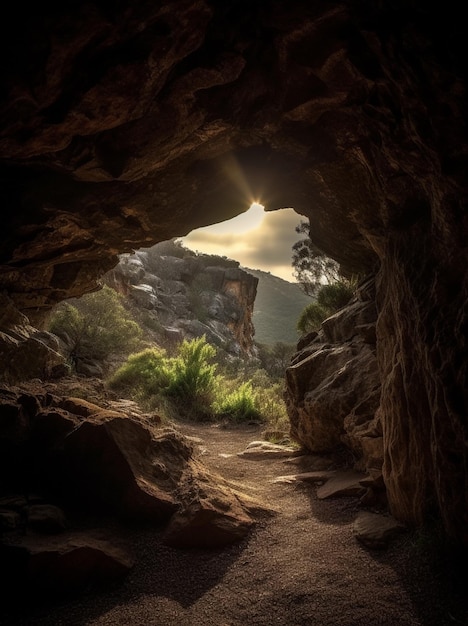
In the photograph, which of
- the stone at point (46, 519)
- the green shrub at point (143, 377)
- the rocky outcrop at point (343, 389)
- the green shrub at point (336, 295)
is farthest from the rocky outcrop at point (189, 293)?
the stone at point (46, 519)

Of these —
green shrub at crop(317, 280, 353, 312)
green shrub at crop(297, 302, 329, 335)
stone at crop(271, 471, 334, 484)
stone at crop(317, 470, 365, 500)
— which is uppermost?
green shrub at crop(317, 280, 353, 312)

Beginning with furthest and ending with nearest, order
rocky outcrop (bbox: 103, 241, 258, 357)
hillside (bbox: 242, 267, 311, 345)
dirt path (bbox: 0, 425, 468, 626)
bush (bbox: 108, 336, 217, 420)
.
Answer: hillside (bbox: 242, 267, 311, 345), rocky outcrop (bbox: 103, 241, 258, 357), bush (bbox: 108, 336, 217, 420), dirt path (bbox: 0, 425, 468, 626)

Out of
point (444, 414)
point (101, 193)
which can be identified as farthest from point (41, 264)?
point (444, 414)

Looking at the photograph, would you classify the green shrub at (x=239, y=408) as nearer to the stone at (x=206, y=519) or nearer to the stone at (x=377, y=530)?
the stone at (x=206, y=519)

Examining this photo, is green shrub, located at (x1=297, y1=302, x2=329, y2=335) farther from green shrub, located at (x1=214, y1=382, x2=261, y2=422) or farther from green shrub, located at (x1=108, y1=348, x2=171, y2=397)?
green shrub, located at (x1=108, y1=348, x2=171, y2=397)

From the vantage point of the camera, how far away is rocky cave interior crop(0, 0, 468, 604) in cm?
259

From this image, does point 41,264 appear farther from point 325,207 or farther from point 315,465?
point 315,465

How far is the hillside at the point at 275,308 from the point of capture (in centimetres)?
6502

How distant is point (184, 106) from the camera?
3.83 m

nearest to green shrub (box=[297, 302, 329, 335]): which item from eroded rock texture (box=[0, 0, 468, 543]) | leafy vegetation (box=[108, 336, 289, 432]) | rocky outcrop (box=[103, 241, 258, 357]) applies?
leafy vegetation (box=[108, 336, 289, 432])

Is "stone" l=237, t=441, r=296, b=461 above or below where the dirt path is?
below

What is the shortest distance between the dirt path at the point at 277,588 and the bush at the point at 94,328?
11260 millimetres

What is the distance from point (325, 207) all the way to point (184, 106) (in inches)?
134

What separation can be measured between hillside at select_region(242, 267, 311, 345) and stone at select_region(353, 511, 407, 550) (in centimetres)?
5741
